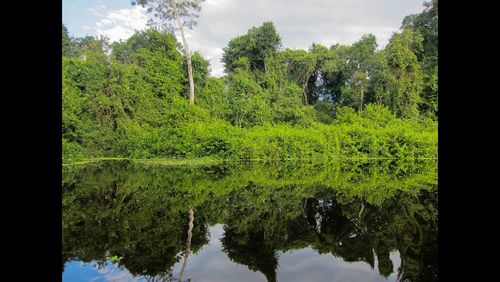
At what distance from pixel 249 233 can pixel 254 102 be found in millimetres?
18695

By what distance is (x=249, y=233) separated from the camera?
205 inches

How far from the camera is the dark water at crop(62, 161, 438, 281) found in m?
3.71

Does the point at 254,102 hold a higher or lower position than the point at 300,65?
lower

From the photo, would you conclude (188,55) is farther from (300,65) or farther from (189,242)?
(189,242)

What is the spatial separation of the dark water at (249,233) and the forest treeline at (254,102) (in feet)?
33.1

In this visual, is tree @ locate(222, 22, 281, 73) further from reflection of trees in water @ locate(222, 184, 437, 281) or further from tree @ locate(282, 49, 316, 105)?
reflection of trees in water @ locate(222, 184, 437, 281)

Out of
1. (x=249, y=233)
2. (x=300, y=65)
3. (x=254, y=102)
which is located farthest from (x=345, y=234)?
(x=300, y=65)

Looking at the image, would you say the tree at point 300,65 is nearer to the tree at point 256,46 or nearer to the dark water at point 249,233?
the tree at point 256,46

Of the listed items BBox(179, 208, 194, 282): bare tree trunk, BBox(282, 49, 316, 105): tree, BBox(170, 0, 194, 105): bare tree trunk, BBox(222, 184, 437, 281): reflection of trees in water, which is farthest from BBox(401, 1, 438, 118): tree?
BBox(179, 208, 194, 282): bare tree trunk

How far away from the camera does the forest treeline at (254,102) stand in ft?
62.3
